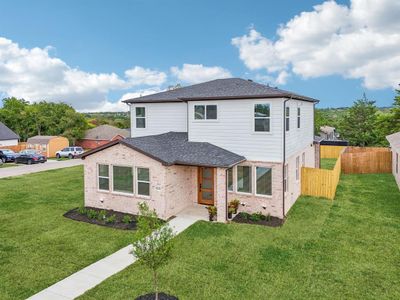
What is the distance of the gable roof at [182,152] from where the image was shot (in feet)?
46.9

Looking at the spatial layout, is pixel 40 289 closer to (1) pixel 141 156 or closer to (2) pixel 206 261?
(2) pixel 206 261

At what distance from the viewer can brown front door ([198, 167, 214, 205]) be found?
16.6m

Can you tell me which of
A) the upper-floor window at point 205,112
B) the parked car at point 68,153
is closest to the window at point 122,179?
the upper-floor window at point 205,112

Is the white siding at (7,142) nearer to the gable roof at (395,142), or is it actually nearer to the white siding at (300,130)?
the white siding at (300,130)

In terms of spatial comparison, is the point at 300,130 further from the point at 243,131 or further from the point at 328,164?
the point at 328,164

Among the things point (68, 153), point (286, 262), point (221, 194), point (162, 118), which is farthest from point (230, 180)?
point (68, 153)

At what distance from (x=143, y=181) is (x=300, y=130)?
31.2 ft

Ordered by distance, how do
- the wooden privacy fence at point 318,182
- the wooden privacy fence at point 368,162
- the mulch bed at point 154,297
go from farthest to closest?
the wooden privacy fence at point 368,162 → the wooden privacy fence at point 318,182 → the mulch bed at point 154,297

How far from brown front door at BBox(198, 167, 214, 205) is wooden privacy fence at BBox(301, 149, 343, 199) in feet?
19.9

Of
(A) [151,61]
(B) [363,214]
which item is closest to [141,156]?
(B) [363,214]

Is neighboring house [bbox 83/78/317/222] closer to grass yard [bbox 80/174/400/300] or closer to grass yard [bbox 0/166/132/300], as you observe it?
grass yard [bbox 80/174/400/300]

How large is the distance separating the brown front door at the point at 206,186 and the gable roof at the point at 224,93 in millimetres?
3828

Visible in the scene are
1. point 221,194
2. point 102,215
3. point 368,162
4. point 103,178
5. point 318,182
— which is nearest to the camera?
point 221,194

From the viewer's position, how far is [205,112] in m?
16.4
